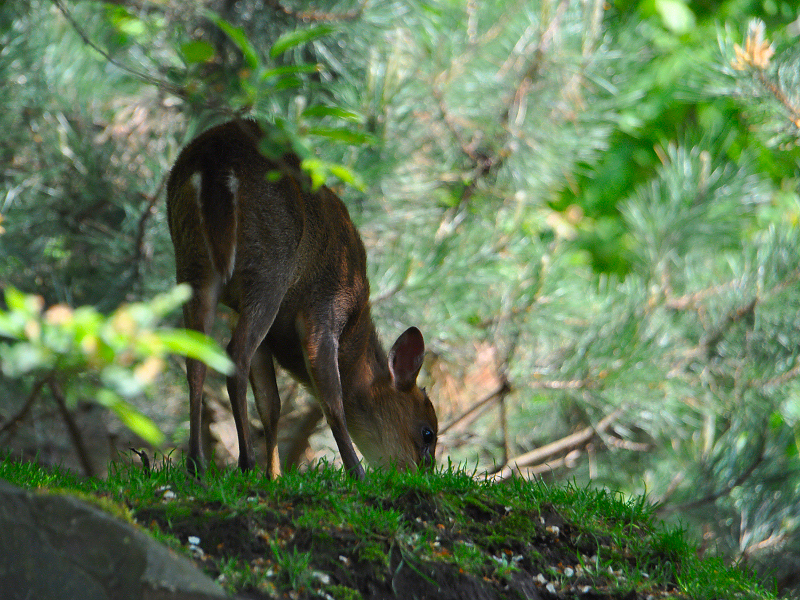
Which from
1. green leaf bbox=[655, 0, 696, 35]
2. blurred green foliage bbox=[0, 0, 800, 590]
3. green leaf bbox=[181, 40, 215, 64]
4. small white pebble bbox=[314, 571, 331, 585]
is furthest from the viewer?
green leaf bbox=[655, 0, 696, 35]

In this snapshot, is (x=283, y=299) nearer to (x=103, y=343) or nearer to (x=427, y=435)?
(x=427, y=435)

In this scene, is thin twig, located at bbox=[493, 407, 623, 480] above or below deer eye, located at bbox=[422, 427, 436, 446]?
below

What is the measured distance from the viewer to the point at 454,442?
6.65 metres

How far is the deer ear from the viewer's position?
14.7 ft

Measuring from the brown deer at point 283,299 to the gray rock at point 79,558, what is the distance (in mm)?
837

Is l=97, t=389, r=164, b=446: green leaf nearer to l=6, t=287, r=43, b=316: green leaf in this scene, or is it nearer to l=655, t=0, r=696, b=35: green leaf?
l=6, t=287, r=43, b=316: green leaf

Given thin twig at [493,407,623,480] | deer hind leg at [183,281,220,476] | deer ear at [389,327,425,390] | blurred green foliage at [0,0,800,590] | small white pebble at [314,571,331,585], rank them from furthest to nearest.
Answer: thin twig at [493,407,623,480] → blurred green foliage at [0,0,800,590] → deer ear at [389,327,425,390] → deer hind leg at [183,281,220,476] → small white pebble at [314,571,331,585]

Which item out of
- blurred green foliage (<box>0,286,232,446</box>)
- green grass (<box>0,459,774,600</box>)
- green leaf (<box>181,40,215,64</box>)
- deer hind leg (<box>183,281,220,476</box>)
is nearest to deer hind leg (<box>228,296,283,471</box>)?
deer hind leg (<box>183,281,220,476</box>)

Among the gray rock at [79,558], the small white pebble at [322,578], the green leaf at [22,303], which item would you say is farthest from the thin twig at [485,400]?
the green leaf at [22,303]

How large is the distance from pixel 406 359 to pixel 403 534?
1.90 metres

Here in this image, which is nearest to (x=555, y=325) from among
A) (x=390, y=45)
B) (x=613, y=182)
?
(x=390, y=45)

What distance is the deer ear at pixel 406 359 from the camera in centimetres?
449

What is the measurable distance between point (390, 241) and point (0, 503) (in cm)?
427

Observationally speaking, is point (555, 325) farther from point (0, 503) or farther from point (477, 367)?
point (0, 503)
